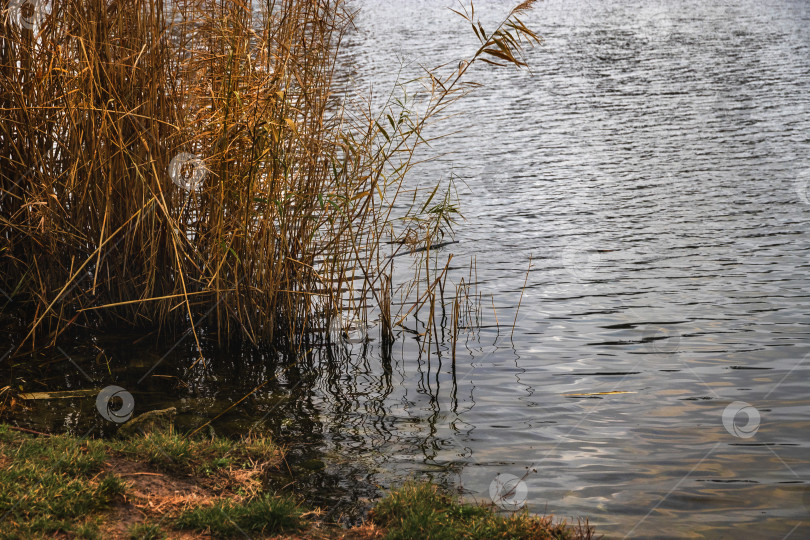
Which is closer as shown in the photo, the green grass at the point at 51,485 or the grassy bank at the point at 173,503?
the green grass at the point at 51,485

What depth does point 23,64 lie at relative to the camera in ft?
22.3

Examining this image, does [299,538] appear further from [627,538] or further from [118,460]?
[627,538]

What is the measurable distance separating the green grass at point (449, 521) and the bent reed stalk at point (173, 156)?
269cm

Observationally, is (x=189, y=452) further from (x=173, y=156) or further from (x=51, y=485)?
(x=173, y=156)

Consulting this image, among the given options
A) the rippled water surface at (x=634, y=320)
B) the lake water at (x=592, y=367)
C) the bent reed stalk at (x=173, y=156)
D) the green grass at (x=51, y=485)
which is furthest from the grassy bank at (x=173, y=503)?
the bent reed stalk at (x=173, y=156)

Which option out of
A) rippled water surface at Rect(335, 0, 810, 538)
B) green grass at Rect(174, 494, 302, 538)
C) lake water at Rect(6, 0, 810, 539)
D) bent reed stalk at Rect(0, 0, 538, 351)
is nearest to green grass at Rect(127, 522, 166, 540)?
green grass at Rect(174, 494, 302, 538)

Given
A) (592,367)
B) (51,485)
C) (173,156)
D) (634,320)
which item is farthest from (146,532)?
(634,320)

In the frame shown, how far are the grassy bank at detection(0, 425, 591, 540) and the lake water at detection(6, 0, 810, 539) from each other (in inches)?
17.6

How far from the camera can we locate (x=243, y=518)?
449 centimetres

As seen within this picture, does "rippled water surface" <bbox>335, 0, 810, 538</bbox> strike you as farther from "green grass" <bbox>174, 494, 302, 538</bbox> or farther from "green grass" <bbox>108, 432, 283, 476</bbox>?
"green grass" <bbox>174, 494, 302, 538</bbox>

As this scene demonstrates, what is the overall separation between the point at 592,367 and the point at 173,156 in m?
4.26

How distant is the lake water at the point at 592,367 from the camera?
17.9 ft

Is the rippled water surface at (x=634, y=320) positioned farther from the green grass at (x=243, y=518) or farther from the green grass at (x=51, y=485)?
the green grass at (x=51, y=485)

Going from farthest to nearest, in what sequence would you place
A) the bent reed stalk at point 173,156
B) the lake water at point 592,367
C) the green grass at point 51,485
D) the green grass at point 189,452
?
1. the bent reed stalk at point 173,156
2. the lake water at point 592,367
3. the green grass at point 189,452
4. the green grass at point 51,485
